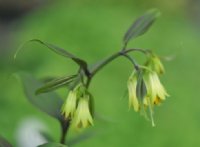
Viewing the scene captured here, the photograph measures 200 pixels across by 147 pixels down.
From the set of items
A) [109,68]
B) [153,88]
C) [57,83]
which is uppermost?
[57,83]

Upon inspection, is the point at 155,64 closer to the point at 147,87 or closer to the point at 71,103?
the point at 147,87

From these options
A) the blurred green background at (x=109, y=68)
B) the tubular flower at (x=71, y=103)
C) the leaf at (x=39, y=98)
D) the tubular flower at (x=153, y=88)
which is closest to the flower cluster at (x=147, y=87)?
the tubular flower at (x=153, y=88)

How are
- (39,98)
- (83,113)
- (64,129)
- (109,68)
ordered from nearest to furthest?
(83,113) → (64,129) → (39,98) → (109,68)

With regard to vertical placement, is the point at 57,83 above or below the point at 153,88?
above

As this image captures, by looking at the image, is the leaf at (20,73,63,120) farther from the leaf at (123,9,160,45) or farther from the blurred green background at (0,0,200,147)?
the blurred green background at (0,0,200,147)

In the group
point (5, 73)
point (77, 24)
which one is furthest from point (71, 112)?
point (77, 24)

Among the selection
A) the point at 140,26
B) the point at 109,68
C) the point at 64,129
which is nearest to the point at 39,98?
the point at 64,129

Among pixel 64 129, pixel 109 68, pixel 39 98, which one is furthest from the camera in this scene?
pixel 109 68
